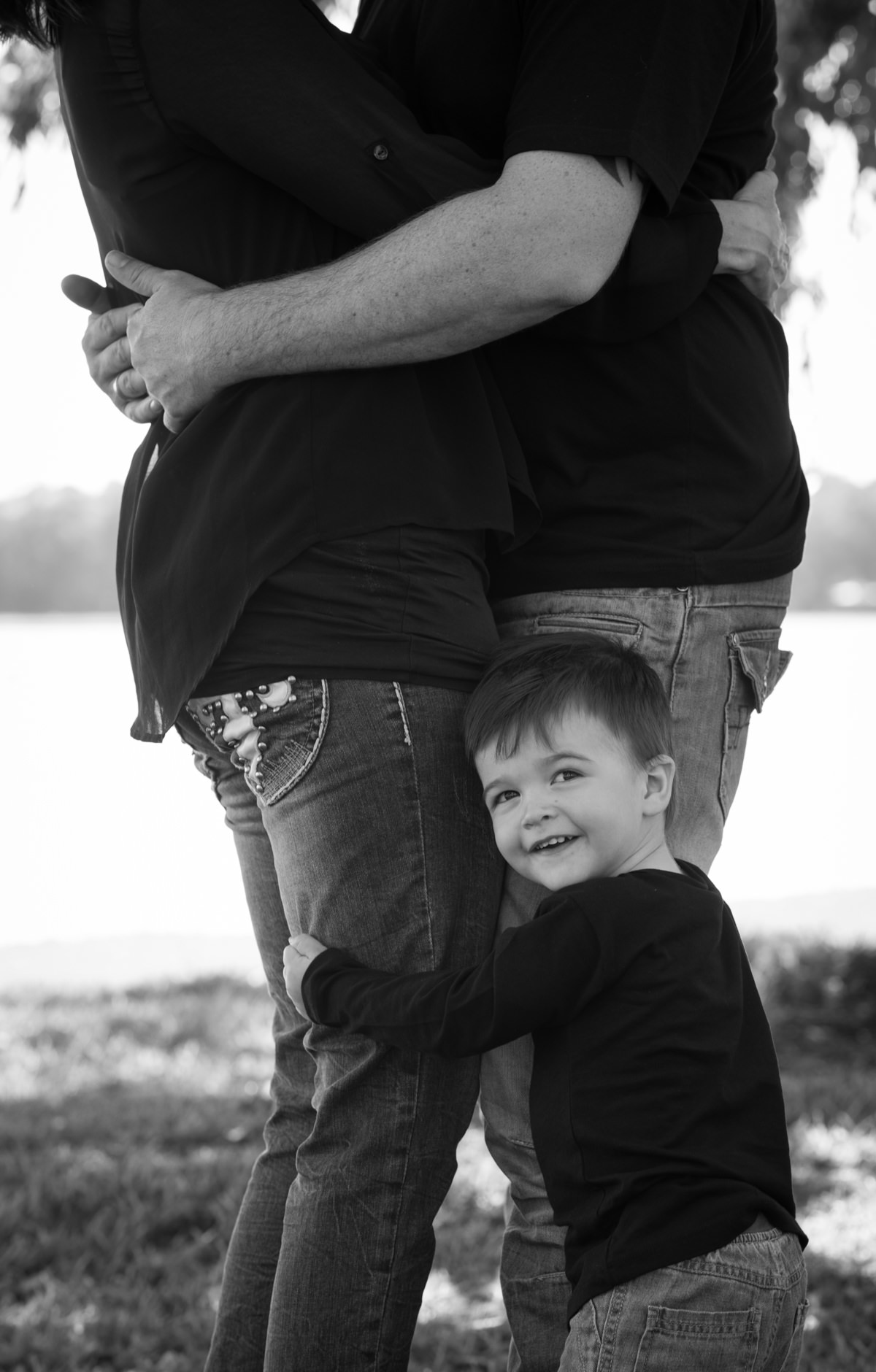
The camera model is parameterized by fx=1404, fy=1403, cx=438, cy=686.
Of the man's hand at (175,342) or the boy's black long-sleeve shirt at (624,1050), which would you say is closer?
the boy's black long-sleeve shirt at (624,1050)

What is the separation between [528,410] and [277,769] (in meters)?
0.60

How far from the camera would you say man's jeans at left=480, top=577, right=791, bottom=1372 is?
187 centimetres

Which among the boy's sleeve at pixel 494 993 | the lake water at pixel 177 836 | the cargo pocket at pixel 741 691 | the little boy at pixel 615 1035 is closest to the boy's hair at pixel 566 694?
the little boy at pixel 615 1035

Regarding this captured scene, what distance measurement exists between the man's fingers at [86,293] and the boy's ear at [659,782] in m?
1.05

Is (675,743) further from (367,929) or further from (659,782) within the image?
(367,929)

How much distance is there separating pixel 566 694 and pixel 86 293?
0.97 metres

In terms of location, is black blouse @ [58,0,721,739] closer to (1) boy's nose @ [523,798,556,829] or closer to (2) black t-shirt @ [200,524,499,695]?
(2) black t-shirt @ [200,524,499,695]

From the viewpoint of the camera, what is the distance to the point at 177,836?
12.0m

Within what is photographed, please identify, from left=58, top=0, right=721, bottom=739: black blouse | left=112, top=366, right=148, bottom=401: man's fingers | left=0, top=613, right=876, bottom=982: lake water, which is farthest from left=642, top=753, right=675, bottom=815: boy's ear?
left=0, top=613, right=876, bottom=982: lake water

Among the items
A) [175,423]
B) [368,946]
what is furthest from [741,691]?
[175,423]

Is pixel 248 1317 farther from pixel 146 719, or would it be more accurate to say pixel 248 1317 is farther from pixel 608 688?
pixel 608 688

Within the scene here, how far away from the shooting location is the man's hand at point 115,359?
1.96 metres

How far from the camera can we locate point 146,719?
190 cm

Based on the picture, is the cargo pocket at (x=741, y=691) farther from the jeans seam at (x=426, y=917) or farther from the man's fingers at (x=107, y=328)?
the man's fingers at (x=107, y=328)
